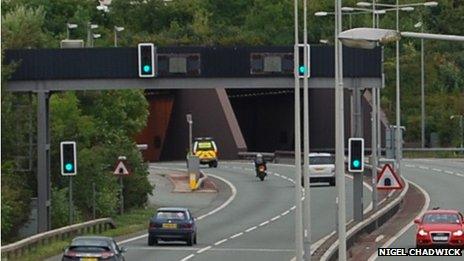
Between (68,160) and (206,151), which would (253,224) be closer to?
(68,160)

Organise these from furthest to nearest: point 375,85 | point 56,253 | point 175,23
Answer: point 175,23
point 375,85
point 56,253

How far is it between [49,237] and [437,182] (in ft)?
119

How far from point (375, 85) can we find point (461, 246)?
9176 mm

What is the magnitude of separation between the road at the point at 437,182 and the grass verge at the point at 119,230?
31.8 feet

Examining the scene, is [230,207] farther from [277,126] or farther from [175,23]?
[175,23]

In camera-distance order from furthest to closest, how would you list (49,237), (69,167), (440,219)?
(49,237), (69,167), (440,219)

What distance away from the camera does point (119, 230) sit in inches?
2179

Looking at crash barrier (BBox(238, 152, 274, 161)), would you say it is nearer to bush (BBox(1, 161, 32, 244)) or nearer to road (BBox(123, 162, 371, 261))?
road (BBox(123, 162, 371, 261))

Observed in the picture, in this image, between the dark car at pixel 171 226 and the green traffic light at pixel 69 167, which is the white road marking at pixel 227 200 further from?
the green traffic light at pixel 69 167

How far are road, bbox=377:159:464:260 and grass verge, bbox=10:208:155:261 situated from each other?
31.8 ft

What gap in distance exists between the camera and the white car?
77000 millimetres

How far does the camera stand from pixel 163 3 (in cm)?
13788

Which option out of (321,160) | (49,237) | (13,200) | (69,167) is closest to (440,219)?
(69,167)

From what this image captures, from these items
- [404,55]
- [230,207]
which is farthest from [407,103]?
[230,207]
